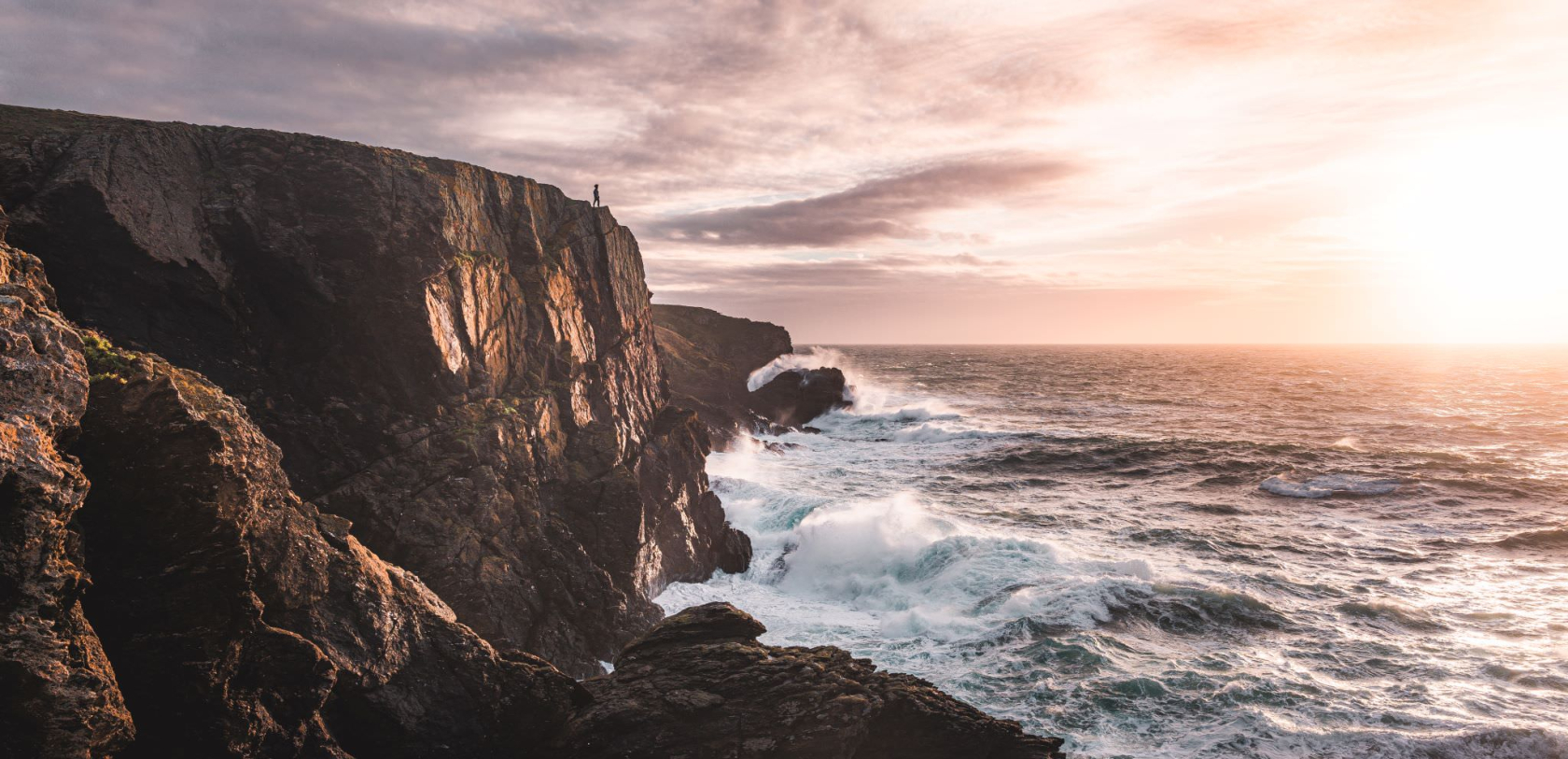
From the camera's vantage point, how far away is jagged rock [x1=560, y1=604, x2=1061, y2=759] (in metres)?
12.0

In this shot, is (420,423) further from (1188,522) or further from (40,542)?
(1188,522)

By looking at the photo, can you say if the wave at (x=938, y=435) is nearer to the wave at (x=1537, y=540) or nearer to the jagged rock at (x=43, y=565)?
the wave at (x=1537, y=540)

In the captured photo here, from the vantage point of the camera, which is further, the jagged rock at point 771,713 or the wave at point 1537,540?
the wave at point 1537,540

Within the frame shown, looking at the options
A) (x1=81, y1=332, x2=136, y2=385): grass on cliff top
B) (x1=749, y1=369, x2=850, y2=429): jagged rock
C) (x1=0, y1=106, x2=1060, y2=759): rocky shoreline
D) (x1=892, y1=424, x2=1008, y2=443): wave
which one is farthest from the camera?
(x1=749, y1=369, x2=850, y2=429): jagged rock

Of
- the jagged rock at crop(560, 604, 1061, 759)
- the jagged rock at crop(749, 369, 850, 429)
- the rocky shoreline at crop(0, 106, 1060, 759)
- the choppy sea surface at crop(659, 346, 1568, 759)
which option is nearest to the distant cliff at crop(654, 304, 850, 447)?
the jagged rock at crop(749, 369, 850, 429)

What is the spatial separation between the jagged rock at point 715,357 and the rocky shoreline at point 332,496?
24.0m

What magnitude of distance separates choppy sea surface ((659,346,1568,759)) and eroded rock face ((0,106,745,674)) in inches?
217

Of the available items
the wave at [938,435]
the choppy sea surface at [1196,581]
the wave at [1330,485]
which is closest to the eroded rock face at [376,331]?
the choppy sea surface at [1196,581]

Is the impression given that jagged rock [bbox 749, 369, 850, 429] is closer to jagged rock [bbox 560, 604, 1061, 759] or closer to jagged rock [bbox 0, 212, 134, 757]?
jagged rock [bbox 560, 604, 1061, 759]

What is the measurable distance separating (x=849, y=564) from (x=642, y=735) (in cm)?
1604

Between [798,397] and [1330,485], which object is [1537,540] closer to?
[1330,485]

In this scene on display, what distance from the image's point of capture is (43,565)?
720cm

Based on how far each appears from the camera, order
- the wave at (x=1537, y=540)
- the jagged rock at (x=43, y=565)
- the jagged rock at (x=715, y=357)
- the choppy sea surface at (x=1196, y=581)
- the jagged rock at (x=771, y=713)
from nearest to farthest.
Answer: the jagged rock at (x=43, y=565) → the jagged rock at (x=771, y=713) → the choppy sea surface at (x=1196, y=581) → the wave at (x=1537, y=540) → the jagged rock at (x=715, y=357)

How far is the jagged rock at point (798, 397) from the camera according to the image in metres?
65.4
